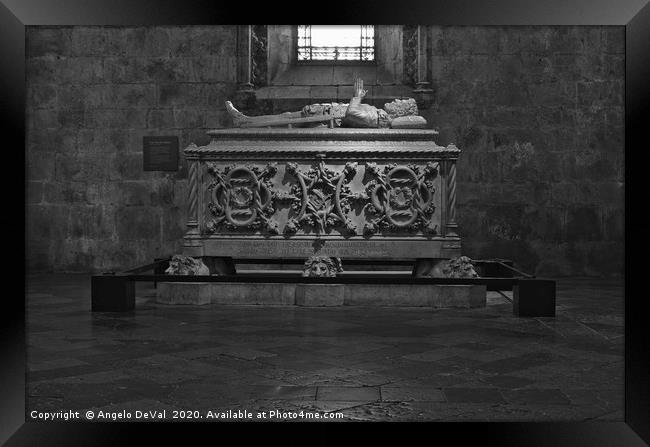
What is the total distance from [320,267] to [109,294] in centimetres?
171

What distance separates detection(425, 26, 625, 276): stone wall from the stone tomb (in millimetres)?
2858

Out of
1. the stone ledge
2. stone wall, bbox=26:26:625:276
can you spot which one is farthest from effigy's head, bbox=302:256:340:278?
stone wall, bbox=26:26:625:276

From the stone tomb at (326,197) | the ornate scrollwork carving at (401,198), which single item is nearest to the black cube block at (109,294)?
the stone tomb at (326,197)

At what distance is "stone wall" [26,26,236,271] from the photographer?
9461 mm

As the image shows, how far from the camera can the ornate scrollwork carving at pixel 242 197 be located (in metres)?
6.59

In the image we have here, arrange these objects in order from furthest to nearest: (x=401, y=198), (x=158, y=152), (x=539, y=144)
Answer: (x=158, y=152)
(x=539, y=144)
(x=401, y=198)

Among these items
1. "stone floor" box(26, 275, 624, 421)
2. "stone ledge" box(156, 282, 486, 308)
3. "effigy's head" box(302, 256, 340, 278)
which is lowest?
"stone floor" box(26, 275, 624, 421)

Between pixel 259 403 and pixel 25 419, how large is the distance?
105 centimetres

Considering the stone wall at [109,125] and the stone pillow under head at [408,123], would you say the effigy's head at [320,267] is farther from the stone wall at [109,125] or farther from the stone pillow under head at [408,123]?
the stone wall at [109,125]

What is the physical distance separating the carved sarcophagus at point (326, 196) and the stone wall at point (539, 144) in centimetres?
288

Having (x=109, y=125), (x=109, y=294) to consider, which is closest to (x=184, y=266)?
(x=109, y=294)

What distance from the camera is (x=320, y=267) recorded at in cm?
626

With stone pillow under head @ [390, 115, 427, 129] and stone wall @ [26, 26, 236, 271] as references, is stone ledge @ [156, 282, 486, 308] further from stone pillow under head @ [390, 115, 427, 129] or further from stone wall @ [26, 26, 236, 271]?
stone wall @ [26, 26, 236, 271]
